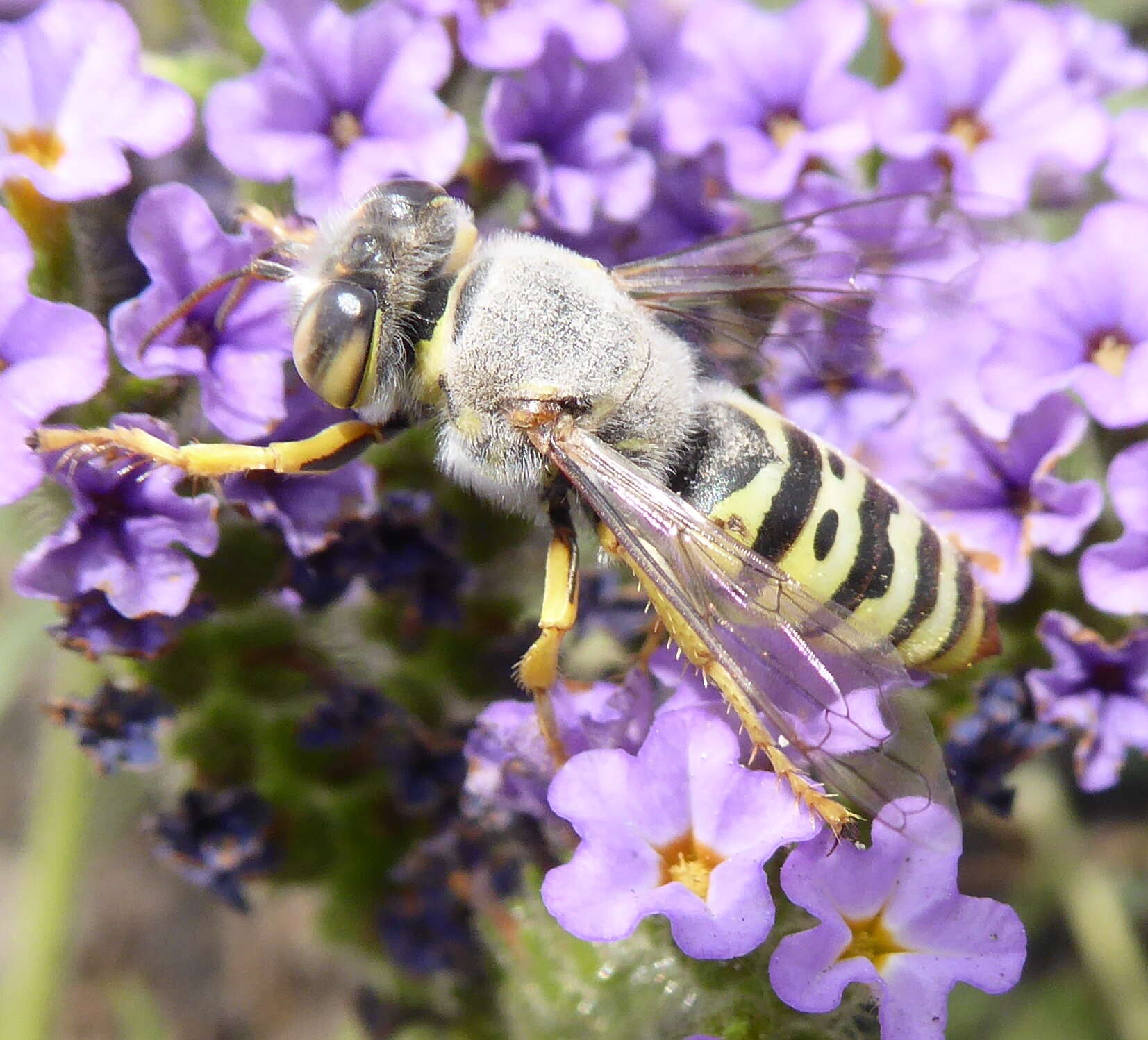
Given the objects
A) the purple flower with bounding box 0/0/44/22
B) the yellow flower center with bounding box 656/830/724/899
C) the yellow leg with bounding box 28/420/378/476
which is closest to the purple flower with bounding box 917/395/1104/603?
the yellow flower center with bounding box 656/830/724/899

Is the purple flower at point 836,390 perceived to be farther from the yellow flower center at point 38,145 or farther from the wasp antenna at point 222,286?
the yellow flower center at point 38,145

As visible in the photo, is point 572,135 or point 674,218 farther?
point 674,218

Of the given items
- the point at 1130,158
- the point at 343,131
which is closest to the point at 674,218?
the point at 343,131

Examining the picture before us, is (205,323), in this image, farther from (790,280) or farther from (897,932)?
(897,932)

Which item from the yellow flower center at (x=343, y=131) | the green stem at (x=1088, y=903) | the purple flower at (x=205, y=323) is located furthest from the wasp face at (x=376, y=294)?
the green stem at (x=1088, y=903)

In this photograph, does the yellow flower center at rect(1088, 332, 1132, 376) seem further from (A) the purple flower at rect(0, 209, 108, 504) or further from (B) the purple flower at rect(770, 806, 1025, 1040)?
(A) the purple flower at rect(0, 209, 108, 504)
